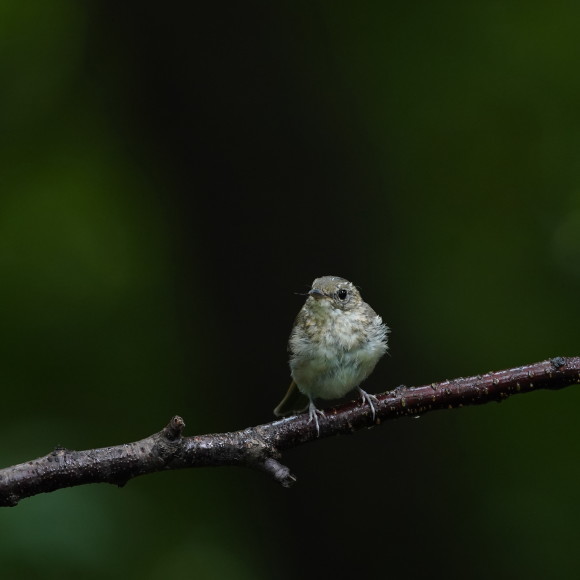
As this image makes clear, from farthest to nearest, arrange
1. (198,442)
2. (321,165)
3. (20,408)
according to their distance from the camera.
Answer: (321,165) → (20,408) → (198,442)

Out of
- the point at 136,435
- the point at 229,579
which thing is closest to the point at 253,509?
the point at 229,579

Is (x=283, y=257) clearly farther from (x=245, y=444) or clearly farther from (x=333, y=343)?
(x=245, y=444)

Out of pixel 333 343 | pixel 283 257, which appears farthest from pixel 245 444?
pixel 283 257

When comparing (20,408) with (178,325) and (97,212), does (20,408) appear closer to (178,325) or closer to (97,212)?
(178,325)

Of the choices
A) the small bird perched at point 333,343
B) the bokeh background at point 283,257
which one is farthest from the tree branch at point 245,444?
the bokeh background at point 283,257

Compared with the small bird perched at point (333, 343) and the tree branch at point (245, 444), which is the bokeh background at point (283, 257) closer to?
the small bird perched at point (333, 343)

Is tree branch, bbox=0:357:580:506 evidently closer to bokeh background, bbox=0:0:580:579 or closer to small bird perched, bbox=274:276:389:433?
small bird perched, bbox=274:276:389:433
